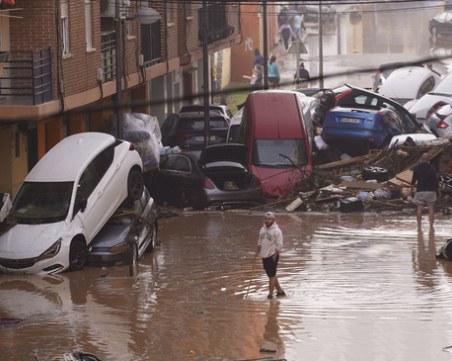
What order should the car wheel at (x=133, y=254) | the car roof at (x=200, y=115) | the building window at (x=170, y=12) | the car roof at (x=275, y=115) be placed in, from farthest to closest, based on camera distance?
1. the building window at (x=170, y=12)
2. the car roof at (x=200, y=115)
3. the car roof at (x=275, y=115)
4. the car wheel at (x=133, y=254)

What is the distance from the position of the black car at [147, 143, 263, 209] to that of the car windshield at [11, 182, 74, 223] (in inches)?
254

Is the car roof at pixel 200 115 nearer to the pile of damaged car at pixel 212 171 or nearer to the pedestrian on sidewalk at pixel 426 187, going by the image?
the pile of damaged car at pixel 212 171

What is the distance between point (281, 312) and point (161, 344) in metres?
2.31

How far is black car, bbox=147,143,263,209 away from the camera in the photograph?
2866 cm

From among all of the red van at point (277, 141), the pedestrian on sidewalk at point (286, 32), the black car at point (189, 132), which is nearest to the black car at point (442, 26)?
the pedestrian on sidewalk at point (286, 32)

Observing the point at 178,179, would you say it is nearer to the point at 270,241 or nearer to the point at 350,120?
the point at 350,120

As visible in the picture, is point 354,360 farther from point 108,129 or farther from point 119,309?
point 108,129

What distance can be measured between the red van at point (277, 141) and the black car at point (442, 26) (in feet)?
114

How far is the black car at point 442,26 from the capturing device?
65581 millimetres

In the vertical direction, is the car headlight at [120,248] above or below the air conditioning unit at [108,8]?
below

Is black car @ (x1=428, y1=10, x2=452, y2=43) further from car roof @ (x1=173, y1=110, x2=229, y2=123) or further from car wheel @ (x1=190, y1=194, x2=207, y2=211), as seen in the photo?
car wheel @ (x1=190, y1=194, x2=207, y2=211)

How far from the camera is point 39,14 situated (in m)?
28.5

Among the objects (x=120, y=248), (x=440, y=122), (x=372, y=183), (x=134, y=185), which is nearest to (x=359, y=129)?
(x=440, y=122)

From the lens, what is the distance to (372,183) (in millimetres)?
29484
